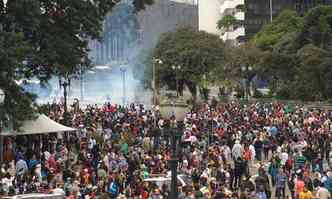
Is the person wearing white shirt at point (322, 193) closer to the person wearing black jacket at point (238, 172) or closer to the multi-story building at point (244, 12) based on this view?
the person wearing black jacket at point (238, 172)

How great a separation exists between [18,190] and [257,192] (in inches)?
266

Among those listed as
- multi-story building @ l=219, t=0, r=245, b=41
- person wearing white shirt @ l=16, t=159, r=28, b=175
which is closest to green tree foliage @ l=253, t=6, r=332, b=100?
multi-story building @ l=219, t=0, r=245, b=41

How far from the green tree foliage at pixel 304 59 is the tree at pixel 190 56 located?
5.95 m

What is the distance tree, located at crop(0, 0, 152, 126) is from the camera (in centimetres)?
2422

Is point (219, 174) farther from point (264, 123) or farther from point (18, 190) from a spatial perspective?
point (264, 123)

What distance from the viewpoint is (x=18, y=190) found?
20.3 meters

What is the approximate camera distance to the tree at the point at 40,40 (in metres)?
24.2

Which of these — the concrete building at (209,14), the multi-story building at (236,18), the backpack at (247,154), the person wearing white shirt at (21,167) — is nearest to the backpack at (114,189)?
the person wearing white shirt at (21,167)

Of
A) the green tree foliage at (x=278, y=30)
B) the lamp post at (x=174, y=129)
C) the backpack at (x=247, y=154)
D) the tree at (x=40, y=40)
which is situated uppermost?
the green tree foliage at (x=278, y=30)

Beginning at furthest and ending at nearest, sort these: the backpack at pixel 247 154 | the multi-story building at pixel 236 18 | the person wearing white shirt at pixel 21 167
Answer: the multi-story building at pixel 236 18
the backpack at pixel 247 154
the person wearing white shirt at pixel 21 167

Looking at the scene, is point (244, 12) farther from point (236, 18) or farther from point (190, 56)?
point (190, 56)

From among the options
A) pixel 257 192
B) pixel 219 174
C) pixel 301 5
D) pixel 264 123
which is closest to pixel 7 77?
pixel 219 174

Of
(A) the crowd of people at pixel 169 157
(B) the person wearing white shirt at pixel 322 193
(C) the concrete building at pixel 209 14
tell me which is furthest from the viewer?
(C) the concrete building at pixel 209 14

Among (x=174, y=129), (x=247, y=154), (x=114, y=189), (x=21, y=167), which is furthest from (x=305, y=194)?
(x=21, y=167)
